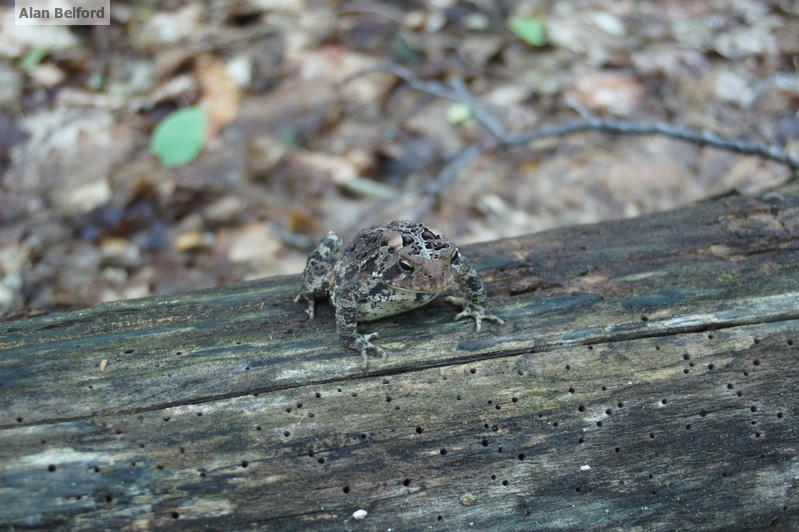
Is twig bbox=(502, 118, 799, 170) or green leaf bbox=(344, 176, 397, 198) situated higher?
twig bbox=(502, 118, 799, 170)

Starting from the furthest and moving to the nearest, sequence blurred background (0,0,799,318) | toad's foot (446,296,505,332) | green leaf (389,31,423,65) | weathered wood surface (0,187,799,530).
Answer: green leaf (389,31,423,65) < blurred background (0,0,799,318) < toad's foot (446,296,505,332) < weathered wood surface (0,187,799,530)

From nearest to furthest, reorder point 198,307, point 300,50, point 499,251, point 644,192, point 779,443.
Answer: point 779,443, point 198,307, point 499,251, point 644,192, point 300,50

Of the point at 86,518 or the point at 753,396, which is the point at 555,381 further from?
the point at 86,518

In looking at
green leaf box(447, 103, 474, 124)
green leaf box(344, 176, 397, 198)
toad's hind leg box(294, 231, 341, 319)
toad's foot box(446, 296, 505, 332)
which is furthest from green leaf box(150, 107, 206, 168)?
toad's foot box(446, 296, 505, 332)

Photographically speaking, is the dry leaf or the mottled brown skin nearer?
the mottled brown skin

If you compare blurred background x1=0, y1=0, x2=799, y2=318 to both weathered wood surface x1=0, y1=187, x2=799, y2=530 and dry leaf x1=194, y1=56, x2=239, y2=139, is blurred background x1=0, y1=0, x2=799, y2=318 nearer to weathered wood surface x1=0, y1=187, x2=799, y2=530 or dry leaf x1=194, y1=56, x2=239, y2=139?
dry leaf x1=194, y1=56, x2=239, y2=139

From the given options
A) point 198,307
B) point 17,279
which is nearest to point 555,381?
point 198,307

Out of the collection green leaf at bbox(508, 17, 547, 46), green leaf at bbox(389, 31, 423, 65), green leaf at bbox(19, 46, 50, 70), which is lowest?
green leaf at bbox(19, 46, 50, 70)

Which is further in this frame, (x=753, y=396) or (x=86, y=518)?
(x=753, y=396)
